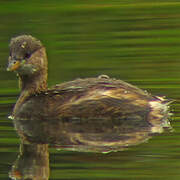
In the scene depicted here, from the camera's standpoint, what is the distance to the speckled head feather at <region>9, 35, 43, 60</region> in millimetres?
12516

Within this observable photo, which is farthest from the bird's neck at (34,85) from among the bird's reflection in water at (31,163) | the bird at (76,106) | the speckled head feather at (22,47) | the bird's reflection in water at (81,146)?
the bird's reflection in water at (31,163)

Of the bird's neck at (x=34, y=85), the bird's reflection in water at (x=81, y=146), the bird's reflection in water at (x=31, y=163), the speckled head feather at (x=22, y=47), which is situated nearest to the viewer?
the bird's reflection in water at (x=31, y=163)

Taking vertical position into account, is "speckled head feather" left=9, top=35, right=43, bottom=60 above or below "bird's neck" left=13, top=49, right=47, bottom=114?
above

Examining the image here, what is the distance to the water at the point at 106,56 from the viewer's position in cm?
991

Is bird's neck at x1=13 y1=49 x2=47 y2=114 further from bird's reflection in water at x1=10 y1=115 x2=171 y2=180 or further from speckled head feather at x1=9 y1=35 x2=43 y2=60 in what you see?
bird's reflection in water at x1=10 y1=115 x2=171 y2=180

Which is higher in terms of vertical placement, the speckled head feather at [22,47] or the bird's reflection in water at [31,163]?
the speckled head feather at [22,47]

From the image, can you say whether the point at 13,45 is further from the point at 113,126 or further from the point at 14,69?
the point at 113,126

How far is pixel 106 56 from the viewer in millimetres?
16234

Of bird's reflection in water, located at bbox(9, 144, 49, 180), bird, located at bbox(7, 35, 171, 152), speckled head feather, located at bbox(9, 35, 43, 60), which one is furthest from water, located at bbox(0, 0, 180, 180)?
speckled head feather, located at bbox(9, 35, 43, 60)

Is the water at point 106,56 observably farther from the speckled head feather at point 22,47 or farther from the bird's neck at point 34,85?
the speckled head feather at point 22,47

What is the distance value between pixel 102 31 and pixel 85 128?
24.1 feet

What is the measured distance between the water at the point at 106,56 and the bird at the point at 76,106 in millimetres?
249

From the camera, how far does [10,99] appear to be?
13438 mm

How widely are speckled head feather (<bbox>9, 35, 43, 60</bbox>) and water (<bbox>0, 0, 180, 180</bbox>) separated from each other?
79cm
